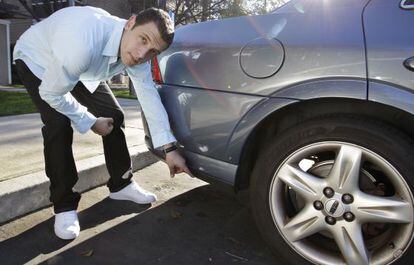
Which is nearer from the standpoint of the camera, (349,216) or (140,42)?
(349,216)

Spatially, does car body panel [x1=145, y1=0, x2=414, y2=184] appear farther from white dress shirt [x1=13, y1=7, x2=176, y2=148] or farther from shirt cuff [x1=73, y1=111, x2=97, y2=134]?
shirt cuff [x1=73, y1=111, x2=97, y2=134]

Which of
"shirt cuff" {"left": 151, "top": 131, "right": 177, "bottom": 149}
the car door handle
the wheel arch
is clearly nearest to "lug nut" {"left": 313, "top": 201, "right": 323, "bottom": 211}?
the wheel arch

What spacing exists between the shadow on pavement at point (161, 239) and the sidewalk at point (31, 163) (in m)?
0.22

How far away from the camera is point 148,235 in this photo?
8.18 feet

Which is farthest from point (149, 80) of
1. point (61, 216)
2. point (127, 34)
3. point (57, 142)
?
point (61, 216)

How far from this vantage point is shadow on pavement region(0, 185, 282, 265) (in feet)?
7.32

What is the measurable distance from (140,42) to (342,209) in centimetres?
126

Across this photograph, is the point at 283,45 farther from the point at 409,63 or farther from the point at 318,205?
the point at 318,205

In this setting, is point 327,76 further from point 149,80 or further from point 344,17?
point 149,80

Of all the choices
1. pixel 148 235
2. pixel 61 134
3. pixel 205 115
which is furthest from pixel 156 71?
pixel 148 235

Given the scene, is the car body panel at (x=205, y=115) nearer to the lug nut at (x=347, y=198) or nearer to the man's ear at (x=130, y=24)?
the man's ear at (x=130, y=24)

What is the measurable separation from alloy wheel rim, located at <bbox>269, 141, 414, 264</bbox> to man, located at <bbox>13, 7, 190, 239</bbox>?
693 mm

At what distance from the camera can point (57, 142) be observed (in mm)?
2412

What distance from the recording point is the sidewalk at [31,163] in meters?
2.63
